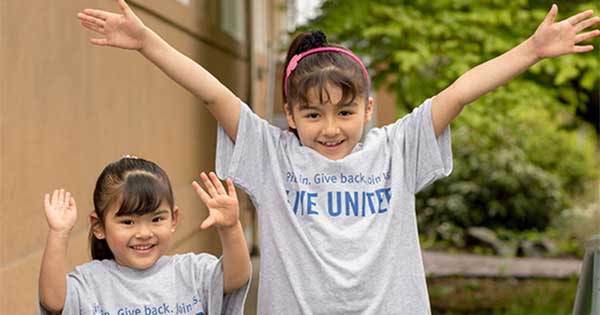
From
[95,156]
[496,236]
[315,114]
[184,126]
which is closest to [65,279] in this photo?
[315,114]

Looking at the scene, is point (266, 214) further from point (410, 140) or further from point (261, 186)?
point (410, 140)

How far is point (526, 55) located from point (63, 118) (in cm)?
194

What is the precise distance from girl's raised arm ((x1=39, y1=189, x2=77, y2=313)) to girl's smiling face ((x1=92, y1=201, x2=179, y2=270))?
0.18 metres

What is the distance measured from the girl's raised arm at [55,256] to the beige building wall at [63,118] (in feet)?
2.25

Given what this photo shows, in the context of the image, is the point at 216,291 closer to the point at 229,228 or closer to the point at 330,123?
the point at 229,228

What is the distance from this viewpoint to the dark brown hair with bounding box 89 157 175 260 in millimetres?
2852

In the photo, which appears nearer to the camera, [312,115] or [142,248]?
[142,248]

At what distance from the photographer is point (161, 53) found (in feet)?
9.75

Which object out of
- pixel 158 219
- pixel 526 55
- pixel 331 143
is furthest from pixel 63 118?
pixel 526 55

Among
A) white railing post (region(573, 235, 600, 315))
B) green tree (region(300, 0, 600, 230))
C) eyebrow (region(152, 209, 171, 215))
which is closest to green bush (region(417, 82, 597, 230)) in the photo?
green tree (region(300, 0, 600, 230))

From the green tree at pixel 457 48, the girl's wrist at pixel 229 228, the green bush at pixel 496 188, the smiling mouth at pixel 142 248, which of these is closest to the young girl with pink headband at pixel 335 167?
the girl's wrist at pixel 229 228

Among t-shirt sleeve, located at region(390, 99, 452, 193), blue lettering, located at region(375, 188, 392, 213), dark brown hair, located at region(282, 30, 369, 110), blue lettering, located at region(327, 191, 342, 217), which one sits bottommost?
blue lettering, located at region(327, 191, 342, 217)

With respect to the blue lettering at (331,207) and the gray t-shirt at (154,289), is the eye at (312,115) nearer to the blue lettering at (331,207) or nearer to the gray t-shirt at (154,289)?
the blue lettering at (331,207)

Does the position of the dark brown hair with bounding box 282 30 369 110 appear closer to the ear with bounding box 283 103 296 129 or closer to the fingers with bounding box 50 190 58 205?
the ear with bounding box 283 103 296 129
